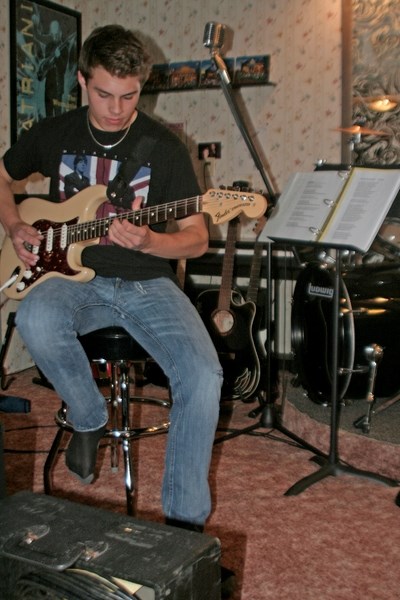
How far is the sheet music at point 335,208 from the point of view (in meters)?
2.25

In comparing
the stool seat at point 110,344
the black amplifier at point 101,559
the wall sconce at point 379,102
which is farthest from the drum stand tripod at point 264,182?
the black amplifier at point 101,559

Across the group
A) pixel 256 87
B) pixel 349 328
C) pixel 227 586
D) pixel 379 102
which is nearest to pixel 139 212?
pixel 227 586

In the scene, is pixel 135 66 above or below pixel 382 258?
above

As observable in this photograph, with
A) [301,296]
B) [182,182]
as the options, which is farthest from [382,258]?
[182,182]

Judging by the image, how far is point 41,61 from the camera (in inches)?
160

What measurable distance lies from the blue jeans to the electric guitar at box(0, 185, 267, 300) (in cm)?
8

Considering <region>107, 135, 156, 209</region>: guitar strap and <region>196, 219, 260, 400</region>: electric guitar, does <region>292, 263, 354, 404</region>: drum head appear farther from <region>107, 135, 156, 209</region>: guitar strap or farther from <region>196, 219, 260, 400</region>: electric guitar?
<region>107, 135, 156, 209</region>: guitar strap

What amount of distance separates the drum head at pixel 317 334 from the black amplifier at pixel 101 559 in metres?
1.67

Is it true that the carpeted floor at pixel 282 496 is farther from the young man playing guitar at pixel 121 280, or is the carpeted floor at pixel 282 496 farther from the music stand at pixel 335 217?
the young man playing guitar at pixel 121 280

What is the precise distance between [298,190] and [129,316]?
92 cm

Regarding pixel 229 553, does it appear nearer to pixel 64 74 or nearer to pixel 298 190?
pixel 298 190

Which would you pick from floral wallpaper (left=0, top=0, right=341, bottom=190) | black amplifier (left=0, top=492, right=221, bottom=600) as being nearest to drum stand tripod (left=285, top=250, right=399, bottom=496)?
black amplifier (left=0, top=492, right=221, bottom=600)

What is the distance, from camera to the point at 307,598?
178 centimetres

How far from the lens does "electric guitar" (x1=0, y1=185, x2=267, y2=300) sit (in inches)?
75.9
